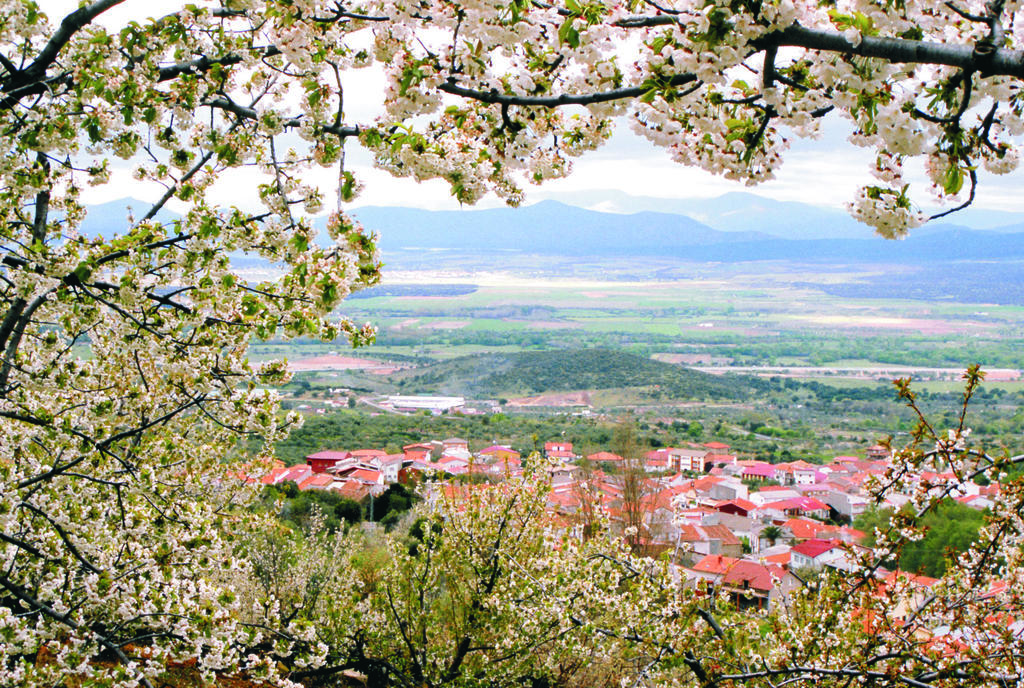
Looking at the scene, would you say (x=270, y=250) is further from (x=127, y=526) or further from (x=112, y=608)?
(x=127, y=526)

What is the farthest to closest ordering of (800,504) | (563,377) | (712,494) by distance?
(563,377) → (712,494) → (800,504)

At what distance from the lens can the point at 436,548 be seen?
6891mm

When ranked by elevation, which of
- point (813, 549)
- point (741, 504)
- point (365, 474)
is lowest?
point (741, 504)

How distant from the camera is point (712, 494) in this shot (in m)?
46.0

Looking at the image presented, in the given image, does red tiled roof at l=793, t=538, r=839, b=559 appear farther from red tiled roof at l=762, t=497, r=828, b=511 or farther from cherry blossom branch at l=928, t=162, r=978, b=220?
cherry blossom branch at l=928, t=162, r=978, b=220

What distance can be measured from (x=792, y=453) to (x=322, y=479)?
4263cm

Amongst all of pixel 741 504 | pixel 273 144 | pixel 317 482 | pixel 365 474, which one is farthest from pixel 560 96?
pixel 741 504

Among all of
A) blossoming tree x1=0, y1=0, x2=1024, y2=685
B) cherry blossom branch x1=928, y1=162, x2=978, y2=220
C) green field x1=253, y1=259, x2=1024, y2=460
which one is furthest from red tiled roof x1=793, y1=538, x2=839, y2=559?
cherry blossom branch x1=928, y1=162, x2=978, y2=220

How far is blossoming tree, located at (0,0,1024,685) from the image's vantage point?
2082 mm

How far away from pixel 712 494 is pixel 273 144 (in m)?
45.9

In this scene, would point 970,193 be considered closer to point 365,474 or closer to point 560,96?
point 560,96

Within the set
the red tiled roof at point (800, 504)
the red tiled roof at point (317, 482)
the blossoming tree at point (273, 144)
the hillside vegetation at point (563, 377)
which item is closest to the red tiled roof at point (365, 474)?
the red tiled roof at point (317, 482)

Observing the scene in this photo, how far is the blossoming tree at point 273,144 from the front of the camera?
82.0 inches

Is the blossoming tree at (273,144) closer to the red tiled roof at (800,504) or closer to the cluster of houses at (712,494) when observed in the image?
the cluster of houses at (712,494)
